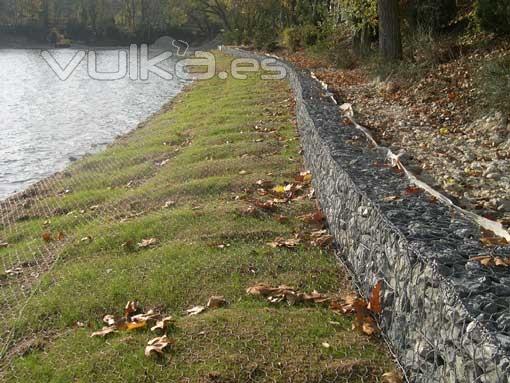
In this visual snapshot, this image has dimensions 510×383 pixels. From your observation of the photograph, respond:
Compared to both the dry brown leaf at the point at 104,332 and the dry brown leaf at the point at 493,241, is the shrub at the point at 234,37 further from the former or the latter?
the dry brown leaf at the point at 493,241

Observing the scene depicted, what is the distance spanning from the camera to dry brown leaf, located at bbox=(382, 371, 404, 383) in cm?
400

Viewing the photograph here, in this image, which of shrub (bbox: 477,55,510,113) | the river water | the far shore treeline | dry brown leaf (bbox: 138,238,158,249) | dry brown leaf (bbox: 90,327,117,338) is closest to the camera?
dry brown leaf (bbox: 90,327,117,338)

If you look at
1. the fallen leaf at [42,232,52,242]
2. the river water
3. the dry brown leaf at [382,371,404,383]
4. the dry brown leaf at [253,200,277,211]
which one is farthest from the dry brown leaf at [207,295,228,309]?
the river water

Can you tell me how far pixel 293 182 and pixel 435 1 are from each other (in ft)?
37.9

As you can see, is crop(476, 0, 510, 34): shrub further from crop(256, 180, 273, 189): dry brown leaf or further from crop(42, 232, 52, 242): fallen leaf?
crop(42, 232, 52, 242): fallen leaf

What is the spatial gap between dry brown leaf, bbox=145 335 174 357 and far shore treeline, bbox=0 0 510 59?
1170cm

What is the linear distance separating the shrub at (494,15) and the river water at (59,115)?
10.4m

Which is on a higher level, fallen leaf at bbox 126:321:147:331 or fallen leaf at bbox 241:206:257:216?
fallen leaf at bbox 241:206:257:216

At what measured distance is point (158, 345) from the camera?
466 centimetres

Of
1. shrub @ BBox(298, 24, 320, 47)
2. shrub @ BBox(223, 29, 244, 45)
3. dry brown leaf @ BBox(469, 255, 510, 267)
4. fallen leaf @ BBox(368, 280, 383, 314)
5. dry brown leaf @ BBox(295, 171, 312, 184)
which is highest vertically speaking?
shrub @ BBox(298, 24, 320, 47)

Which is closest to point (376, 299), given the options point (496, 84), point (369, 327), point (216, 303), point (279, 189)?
point (369, 327)

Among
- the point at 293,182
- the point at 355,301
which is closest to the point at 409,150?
the point at 293,182

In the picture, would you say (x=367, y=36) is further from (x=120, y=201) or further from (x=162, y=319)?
(x=162, y=319)

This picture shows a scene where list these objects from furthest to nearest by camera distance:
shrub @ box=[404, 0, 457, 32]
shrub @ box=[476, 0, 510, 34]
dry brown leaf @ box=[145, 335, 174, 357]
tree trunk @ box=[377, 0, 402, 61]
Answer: shrub @ box=[404, 0, 457, 32] < tree trunk @ box=[377, 0, 402, 61] < shrub @ box=[476, 0, 510, 34] < dry brown leaf @ box=[145, 335, 174, 357]
